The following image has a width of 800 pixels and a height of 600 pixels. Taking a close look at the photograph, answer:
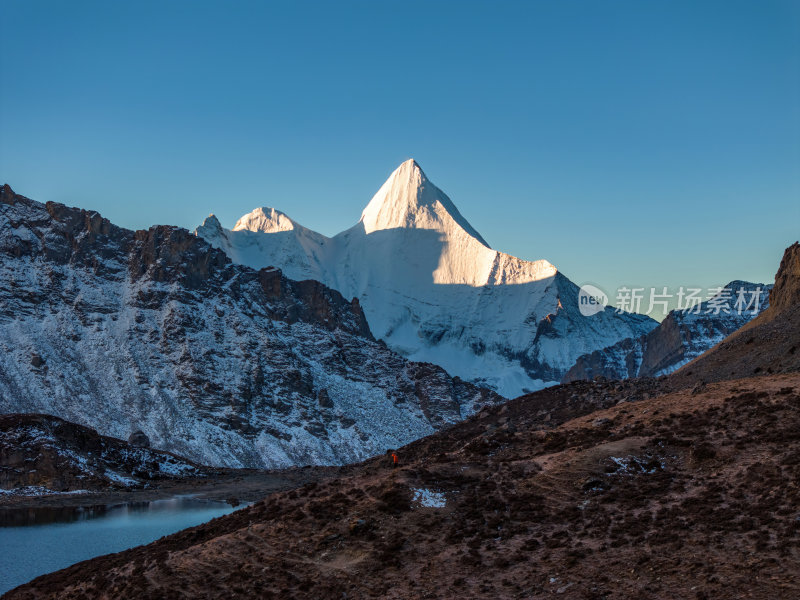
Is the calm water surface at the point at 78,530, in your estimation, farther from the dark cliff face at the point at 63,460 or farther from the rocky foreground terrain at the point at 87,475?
the dark cliff face at the point at 63,460

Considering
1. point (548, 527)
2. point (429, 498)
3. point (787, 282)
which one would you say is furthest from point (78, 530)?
point (787, 282)

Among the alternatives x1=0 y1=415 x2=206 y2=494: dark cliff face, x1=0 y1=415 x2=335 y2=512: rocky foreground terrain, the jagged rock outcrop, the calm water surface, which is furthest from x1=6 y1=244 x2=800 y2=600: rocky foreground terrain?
x1=0 y1=415 x2=206 y2=494: dark cliff face

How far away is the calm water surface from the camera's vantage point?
57.8 m

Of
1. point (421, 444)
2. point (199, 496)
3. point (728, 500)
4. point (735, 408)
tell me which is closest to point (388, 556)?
point (728, 500)

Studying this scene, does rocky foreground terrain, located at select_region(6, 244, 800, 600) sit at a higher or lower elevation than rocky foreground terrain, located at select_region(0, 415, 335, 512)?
higher

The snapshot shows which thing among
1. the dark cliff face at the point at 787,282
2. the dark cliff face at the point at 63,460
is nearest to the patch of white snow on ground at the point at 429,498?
the dark cliff face at the point at 787,282

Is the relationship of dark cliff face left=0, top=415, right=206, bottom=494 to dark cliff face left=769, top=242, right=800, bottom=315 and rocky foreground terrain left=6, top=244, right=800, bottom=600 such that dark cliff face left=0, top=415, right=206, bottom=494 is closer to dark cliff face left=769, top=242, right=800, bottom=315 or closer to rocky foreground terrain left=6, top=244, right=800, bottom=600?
rocky foreground terrain left=6, top=244, right=800, bottom=600

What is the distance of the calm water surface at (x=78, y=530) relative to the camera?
190ft

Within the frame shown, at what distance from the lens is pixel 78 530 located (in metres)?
74.9

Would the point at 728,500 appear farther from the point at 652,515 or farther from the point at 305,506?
the point at 305,506

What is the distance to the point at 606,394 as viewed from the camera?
61938mm

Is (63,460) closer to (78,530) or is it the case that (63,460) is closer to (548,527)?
(78,530)

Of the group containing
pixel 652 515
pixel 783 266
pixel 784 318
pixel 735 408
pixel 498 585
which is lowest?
pixel 498 585

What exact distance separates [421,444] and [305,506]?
36.2 m
